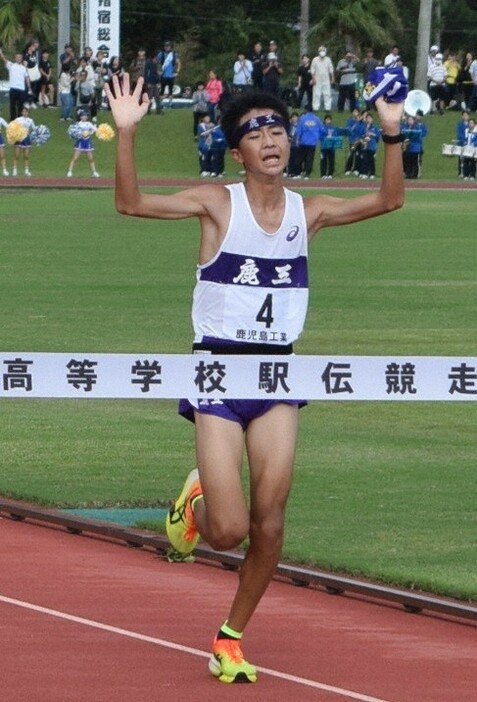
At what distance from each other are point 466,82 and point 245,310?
51.8 metres

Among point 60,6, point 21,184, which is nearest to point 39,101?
point 60,6

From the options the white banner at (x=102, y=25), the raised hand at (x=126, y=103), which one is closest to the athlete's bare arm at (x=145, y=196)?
the raised hand at (x=126, y=103)

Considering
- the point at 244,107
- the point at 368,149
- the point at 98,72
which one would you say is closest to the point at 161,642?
the point at 244,107

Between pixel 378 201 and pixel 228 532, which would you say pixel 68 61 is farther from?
pixel 228 532

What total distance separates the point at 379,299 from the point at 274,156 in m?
16.9

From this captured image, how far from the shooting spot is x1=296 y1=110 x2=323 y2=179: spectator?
4728cm

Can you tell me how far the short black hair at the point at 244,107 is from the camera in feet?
24.4

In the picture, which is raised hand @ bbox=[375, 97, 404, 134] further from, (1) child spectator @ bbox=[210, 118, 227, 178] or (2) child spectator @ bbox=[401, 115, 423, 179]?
(1) child spectator @ bbox=[210, 118, 227, 178]

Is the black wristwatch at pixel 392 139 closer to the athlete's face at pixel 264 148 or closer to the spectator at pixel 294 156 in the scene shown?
the athlete's face at pixel 264 148

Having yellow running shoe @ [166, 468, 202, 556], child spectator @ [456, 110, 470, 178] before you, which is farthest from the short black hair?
child spectator @ [456, 110, 470, 178]

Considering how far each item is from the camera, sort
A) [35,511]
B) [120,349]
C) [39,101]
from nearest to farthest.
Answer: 1. [35,511]
2. [120,349]
3. [39,101]

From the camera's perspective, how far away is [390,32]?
7644 centimetres

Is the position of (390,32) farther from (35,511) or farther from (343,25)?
(35,511)

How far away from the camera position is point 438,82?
190ft
